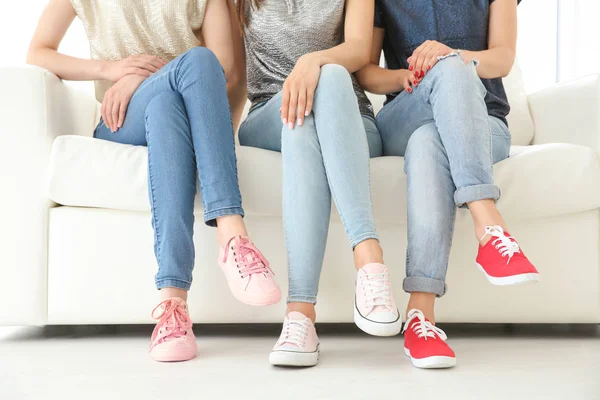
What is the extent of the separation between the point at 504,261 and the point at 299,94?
0.49 m

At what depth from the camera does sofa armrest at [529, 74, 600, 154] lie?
155cm

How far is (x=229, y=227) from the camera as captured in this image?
1224 mm

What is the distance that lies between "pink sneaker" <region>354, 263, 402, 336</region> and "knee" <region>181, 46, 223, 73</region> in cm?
53

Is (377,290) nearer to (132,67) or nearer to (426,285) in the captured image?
(426,285)

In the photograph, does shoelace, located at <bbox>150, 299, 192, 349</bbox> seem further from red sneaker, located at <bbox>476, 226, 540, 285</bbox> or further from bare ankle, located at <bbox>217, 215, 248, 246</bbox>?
red sneaker, located at <bbox>476, 226, 540, 285</bbox>

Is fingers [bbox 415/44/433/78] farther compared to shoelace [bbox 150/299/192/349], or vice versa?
fingers [bbox 415/44/433/78]

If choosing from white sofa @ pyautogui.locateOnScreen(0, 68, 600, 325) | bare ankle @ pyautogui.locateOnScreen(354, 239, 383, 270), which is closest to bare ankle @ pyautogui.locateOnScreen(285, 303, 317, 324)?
bare ankle @ pyautogui.locateOnScreen(354, 239, 383, 270)

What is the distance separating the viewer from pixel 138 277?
143 cm

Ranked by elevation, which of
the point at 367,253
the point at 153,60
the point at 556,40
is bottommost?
the point at 367,253

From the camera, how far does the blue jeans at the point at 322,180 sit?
1.15 meters

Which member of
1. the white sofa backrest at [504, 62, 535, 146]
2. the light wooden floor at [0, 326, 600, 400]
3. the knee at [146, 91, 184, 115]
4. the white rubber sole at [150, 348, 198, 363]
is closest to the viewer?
the light wooden floor at [0, 326, 600, 400]

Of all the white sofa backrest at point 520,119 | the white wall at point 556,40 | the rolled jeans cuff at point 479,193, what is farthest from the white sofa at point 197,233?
the white wall at point 556,40

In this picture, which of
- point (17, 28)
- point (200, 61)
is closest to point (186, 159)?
point (200, 61)

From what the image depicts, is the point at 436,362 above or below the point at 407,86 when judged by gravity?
below
